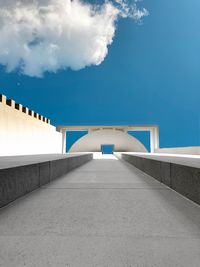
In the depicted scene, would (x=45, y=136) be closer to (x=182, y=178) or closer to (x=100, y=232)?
(x=182, y=178)

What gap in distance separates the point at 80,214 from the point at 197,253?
1861 millimetres

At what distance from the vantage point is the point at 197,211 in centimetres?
346

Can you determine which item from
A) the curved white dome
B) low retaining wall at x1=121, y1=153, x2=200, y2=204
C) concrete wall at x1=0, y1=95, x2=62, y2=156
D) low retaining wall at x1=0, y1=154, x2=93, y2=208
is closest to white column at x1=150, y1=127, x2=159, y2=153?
the curved white dome

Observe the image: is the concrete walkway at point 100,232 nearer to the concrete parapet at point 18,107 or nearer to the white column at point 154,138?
the concrete parapet at point 18,107

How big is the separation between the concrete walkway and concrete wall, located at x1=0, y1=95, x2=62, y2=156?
22571mm

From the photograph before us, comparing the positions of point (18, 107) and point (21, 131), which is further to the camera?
point (21, 131)

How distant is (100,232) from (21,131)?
2921 cm

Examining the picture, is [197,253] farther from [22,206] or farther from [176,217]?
[22,206]

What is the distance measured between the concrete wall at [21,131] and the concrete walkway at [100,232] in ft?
74.1

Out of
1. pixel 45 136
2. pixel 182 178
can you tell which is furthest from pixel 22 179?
pixel 45 136

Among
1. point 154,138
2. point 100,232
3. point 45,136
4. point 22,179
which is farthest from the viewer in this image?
point 154,138

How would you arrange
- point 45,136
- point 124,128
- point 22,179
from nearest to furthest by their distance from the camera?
point 22,179
point 45,136
point 124,128

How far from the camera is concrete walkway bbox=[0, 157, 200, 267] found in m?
2.02

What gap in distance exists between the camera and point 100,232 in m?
2.62
